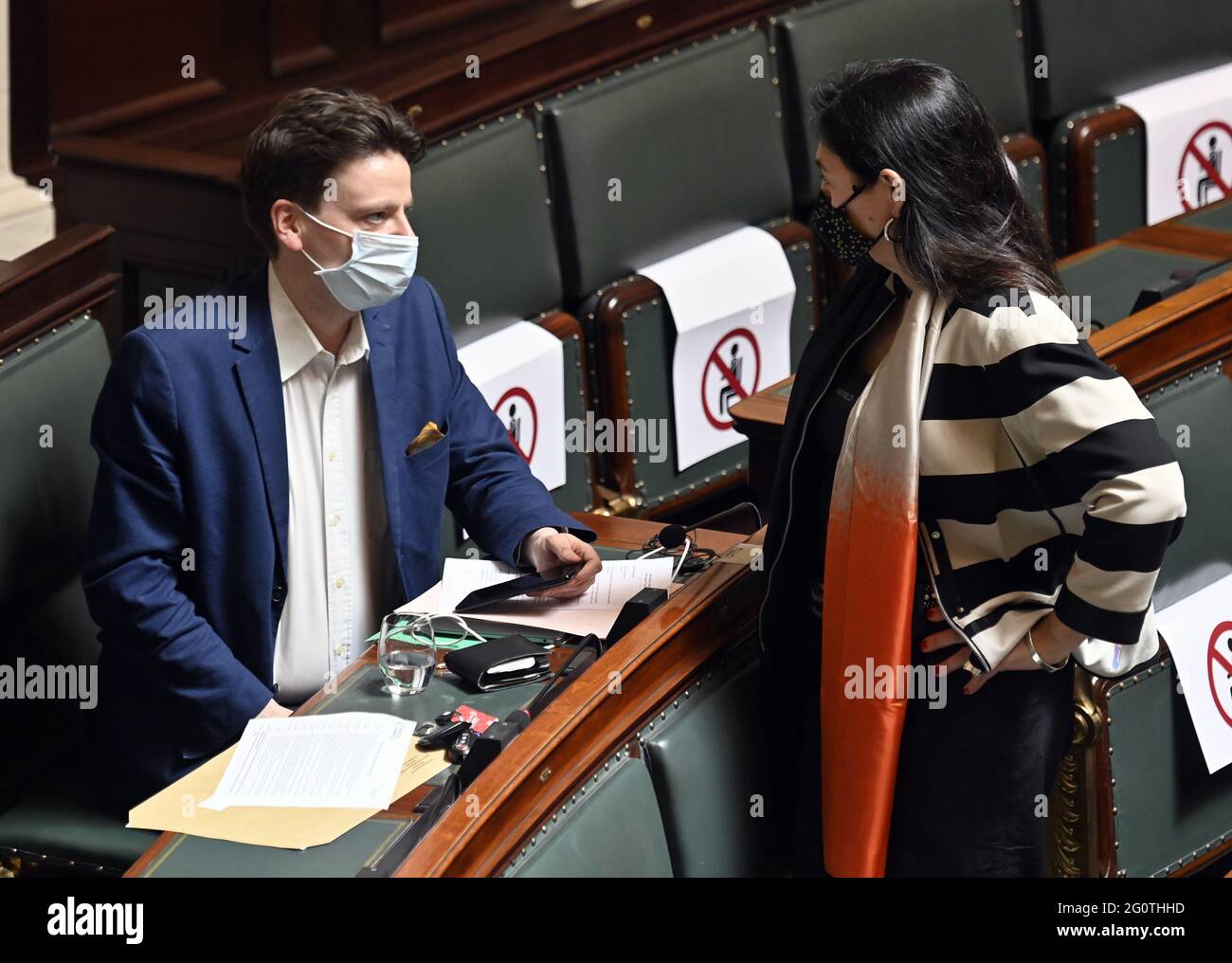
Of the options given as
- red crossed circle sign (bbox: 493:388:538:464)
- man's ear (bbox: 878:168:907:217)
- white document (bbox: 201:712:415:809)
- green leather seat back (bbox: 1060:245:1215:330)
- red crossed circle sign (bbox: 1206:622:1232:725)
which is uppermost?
man's ear (bbox: 878:168:907:217)

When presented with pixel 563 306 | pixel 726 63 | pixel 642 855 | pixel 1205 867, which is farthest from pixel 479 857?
pixel 726 63

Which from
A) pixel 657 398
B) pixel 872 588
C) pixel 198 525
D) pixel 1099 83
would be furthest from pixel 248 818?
pixel 1099 83

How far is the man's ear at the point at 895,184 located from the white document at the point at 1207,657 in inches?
36.5

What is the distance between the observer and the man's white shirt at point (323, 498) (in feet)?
7.87

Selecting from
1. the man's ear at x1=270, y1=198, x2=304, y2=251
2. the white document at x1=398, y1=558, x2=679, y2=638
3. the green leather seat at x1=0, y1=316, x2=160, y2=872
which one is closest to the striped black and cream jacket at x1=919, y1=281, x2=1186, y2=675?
the white document at x1=398, y1=558, x2=679, y2=638

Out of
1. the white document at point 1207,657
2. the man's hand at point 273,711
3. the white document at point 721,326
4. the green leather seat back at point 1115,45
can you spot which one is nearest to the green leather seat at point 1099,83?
the green leather seat back at point 1115,45

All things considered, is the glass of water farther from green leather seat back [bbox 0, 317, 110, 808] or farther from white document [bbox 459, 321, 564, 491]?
white document [bbox 459, 321, 564, 491]

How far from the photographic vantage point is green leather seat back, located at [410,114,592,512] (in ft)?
11.1

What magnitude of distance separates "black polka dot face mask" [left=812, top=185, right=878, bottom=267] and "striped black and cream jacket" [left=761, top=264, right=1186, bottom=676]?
3cm

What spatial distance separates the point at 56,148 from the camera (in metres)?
3.47

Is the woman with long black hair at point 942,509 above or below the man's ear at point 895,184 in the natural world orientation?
below

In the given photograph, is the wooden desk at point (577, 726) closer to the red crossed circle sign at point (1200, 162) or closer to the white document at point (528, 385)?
the white document at point (528, 385)

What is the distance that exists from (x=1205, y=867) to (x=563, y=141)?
1886 mm

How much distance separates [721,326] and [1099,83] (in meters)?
1.46
